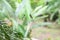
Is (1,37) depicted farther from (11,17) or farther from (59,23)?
(59,23)

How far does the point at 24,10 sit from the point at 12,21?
35 cm

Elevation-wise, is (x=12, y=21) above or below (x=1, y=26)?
below

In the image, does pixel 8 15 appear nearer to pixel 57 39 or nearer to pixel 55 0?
pixel 57 39

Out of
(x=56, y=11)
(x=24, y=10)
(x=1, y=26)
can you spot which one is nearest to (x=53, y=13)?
(x=56, y=11)

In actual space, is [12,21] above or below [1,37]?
below

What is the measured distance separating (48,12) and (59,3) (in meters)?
0.58

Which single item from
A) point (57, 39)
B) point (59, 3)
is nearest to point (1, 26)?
point (57, 39)

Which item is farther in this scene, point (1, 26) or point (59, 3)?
point (59, 3)

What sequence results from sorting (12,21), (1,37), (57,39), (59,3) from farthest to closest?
(59,3) → (57,39) → (12,21) → (1,37)

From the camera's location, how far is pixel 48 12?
6238mm

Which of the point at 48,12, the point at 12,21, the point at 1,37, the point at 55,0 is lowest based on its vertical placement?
the point at 48,12

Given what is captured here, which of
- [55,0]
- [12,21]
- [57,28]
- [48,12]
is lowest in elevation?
[57,28]

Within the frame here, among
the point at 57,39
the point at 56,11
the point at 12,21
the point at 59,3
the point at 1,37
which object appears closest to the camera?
the point at 1,37

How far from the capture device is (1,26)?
1.10 m
